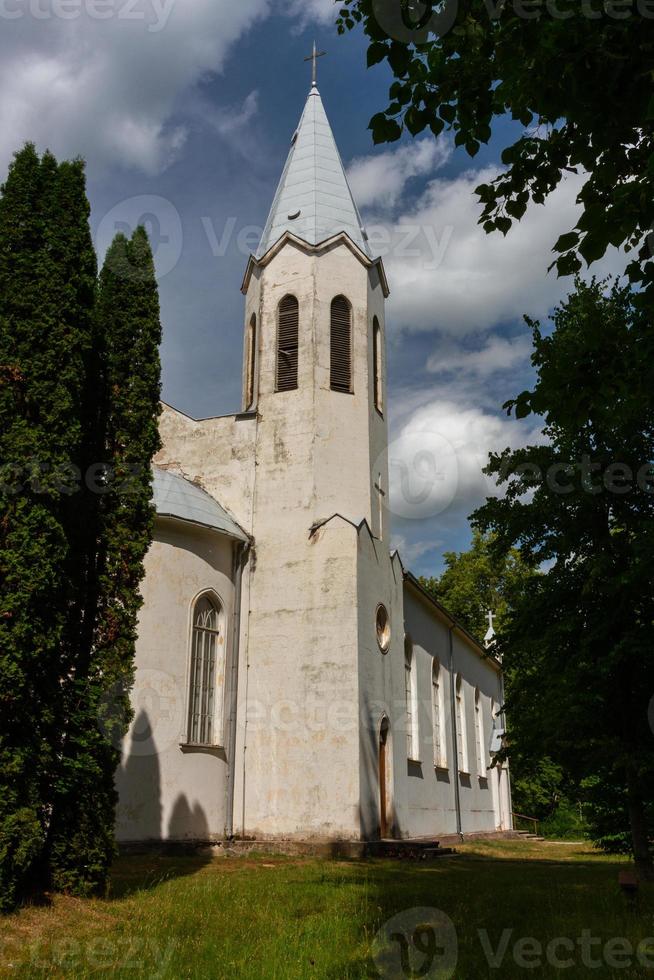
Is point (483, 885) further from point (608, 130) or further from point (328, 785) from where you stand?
point (608, 130)

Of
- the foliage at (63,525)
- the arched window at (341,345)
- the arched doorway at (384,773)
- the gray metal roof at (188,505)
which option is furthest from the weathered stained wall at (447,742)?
the foliage at (63,525)

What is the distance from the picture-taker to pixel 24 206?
10.4 metres

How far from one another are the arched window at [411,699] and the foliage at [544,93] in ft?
58.5

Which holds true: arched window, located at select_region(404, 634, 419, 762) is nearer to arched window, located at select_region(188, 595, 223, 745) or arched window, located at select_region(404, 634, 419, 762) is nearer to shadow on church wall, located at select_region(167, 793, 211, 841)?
arched window, located at select_region(188, 595, 223, 745)

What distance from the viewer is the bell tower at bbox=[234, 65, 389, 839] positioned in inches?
682

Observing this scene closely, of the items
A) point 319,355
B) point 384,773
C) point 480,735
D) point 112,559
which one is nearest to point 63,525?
point 112,559

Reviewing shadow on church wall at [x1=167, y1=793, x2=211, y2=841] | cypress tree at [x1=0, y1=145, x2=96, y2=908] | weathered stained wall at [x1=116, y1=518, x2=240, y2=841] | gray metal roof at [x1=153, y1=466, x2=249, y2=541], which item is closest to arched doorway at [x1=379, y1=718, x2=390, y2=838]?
weathered stained wall at [x1=116, y1=518, x2=240, y2=841]

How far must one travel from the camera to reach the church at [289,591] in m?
16.8

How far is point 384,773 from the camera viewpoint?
1897 centimetres

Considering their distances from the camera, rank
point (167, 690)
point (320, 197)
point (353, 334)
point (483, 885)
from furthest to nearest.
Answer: point (320, 197) → point (353, 334) → point (167, 690) → point (483, 885)

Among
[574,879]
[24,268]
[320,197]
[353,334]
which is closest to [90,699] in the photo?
[24,268]

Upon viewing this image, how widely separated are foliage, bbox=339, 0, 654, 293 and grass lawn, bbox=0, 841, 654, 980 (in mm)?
5786

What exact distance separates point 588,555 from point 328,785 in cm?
727

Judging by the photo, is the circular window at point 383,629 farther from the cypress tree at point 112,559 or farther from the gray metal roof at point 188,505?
the cypress tree at point 112,559
